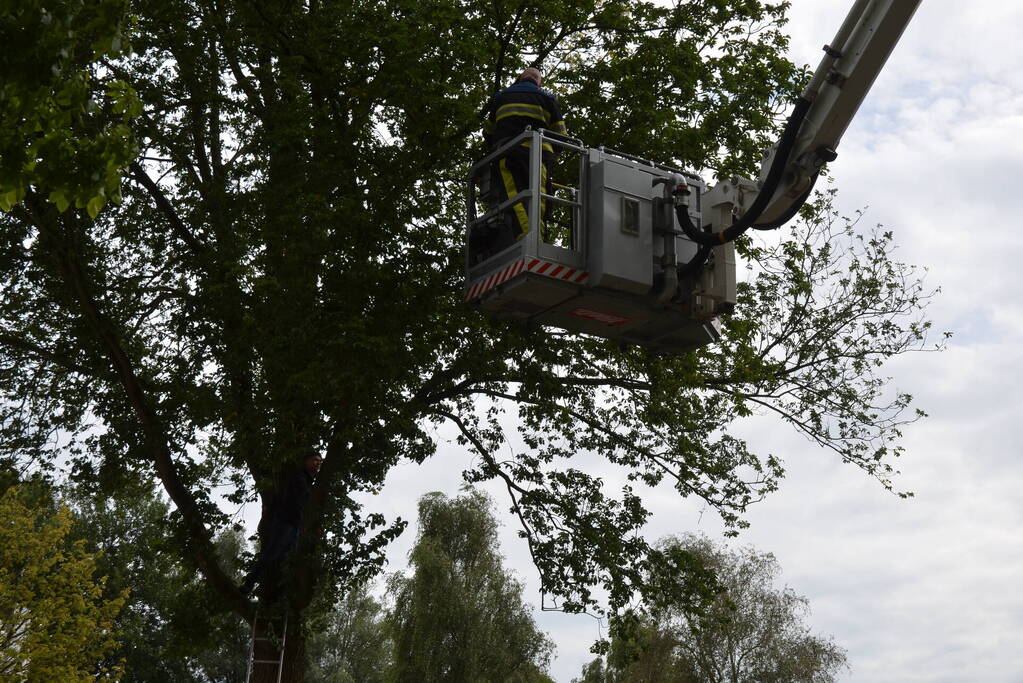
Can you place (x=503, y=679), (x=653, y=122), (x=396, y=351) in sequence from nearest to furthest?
(x=396, y=351), (x=653, y=122), (x=503, y=679)

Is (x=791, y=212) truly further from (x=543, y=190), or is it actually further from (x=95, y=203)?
(x=95, y=203)

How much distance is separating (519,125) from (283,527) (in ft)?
25.2

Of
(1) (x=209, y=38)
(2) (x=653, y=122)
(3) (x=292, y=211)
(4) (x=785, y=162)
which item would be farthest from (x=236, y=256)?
(4) (x=785, y=162)

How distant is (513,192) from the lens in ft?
36.3

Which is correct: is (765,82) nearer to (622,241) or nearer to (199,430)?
(622,241)

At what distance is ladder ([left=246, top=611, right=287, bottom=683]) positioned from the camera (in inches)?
612

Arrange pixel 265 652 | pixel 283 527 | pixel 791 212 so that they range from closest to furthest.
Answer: pixel 791 212 → pixel 265 652 → pixel 283 527

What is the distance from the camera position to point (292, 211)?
1416 centimetres

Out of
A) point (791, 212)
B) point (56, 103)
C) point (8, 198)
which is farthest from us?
point (791, 212)

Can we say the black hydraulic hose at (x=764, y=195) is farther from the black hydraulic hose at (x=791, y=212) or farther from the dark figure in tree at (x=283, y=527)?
the dark figure in tree at (x=283, y=527)

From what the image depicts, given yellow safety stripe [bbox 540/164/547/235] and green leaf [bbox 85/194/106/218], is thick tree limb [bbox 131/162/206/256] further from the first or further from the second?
green leaf [bbox 85/194/106/218]

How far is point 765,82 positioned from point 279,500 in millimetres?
9546

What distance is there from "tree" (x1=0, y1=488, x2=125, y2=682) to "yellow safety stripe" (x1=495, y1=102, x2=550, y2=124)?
69.1 feet

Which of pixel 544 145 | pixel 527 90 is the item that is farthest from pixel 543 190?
pixel 527 90
